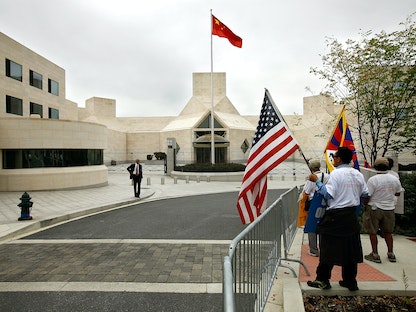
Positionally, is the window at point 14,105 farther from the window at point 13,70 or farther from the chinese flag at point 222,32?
Result: the chinese flag at point 222,32

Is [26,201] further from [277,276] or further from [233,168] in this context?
[233,168]

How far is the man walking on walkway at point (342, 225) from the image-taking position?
353 centimetres

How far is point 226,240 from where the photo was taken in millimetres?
6984

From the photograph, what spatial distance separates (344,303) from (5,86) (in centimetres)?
2744

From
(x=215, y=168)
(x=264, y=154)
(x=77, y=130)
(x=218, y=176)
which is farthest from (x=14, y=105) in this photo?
(x=264, y=154)

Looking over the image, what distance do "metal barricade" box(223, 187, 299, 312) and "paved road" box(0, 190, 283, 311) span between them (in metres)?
0.91

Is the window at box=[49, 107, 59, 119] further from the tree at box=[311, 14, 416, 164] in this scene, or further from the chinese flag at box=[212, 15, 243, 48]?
the tree at box=[311, 14, 416, 164]

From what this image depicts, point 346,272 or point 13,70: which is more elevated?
point 13,70

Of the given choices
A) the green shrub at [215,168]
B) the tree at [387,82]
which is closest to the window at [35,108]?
the green shrub at [215,168]

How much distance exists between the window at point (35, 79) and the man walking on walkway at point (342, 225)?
30.1m

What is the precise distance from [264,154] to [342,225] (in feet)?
5.39

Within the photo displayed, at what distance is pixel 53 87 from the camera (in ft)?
98.8

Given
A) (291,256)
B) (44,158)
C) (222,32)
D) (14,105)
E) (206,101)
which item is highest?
(222,32)

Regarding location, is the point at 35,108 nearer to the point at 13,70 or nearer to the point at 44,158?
the point at 13,70
